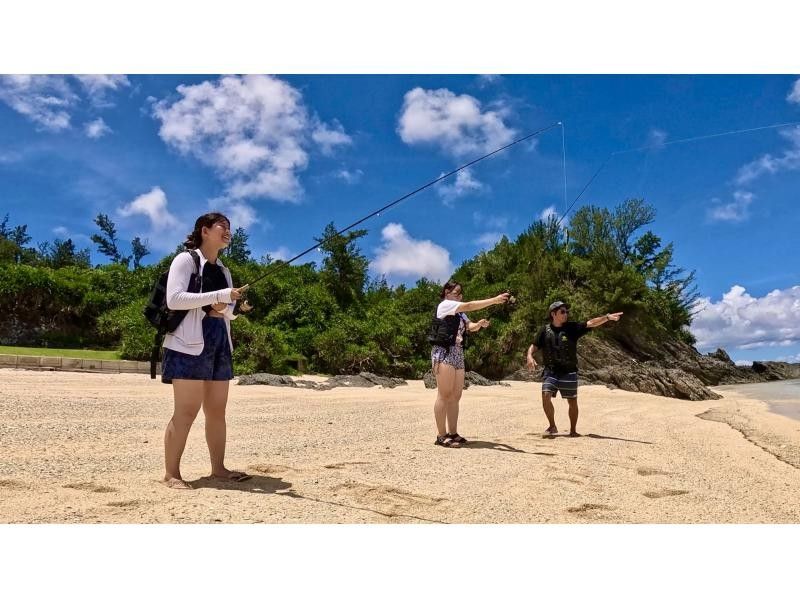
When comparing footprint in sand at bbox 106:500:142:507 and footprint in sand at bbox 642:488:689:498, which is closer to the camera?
footprint in sand at bbox 106:500:142:507

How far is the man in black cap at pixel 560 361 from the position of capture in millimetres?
6543

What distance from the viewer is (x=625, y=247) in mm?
24641

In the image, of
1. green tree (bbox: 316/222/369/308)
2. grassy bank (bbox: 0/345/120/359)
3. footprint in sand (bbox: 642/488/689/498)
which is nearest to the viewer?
footprint in sand (bbox: 642/488/689/498)

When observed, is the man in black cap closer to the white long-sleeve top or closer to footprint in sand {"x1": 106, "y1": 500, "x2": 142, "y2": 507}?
the white long-sleeve top

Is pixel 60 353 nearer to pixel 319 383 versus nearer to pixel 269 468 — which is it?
pixel 319 383

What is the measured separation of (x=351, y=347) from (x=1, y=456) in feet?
42.0

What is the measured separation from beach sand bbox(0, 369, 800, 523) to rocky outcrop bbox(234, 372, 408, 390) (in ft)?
9.14

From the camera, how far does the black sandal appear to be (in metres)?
5.36

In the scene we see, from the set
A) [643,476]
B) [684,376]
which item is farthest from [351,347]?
[643,476]

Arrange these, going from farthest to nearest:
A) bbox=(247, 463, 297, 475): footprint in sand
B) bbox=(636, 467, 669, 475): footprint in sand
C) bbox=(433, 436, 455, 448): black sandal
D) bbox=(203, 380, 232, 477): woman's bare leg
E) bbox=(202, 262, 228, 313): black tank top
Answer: bbox=(433, 436, 455, 448): black sandal
bbox=(636, 467, 669, 475): footprint in sand
bbox=(247, 463, 297, 475): footprint in sand
bbox=(203, 380, 232, 477): woman's bare leg
bbox=(202, 262, 228, 313): black tank top

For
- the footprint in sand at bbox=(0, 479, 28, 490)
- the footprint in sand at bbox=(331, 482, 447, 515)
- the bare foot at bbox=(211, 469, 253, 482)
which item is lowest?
the footprint in sand at bbox=(331, 482, 447, 515)

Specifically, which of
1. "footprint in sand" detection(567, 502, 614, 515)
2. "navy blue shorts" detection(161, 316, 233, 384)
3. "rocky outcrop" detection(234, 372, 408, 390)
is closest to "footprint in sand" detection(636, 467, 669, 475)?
"footprint in sand" detection(567, 502, 614, 515)

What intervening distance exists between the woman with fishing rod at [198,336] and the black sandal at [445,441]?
242 cm

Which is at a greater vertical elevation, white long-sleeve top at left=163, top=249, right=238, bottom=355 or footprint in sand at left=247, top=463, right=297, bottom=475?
white long-sleeve top at left=163, top=249, right=238, bottom=355
